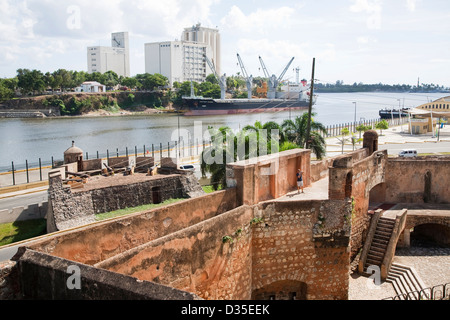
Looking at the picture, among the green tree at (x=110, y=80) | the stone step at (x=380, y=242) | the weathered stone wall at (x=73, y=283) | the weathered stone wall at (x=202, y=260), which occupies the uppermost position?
the green tree at (x=110, y=80)

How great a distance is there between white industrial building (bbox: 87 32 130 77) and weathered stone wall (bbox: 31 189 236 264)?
128 m

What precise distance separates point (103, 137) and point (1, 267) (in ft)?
163

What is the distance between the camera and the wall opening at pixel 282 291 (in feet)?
33.6

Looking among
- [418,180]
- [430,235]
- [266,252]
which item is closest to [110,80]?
[418,180]

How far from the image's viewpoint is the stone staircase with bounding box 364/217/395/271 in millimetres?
14172

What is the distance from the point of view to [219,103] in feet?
307

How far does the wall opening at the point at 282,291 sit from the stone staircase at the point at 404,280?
3.71m

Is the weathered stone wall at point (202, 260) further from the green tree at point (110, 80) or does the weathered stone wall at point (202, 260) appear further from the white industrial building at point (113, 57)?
the white industrial building at point (113, 57)

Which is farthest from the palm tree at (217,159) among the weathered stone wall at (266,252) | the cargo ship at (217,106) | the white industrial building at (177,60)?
the white industrial building at (177,60)

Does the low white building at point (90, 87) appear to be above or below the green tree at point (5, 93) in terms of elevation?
above

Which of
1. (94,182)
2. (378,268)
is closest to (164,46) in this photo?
(94,182)

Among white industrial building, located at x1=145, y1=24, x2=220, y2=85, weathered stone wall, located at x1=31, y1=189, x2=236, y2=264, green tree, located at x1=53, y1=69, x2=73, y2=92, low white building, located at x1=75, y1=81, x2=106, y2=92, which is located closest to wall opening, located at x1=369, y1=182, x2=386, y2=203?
weathered stone wall, located at x1=31, y1=189, x2=236, y2=264

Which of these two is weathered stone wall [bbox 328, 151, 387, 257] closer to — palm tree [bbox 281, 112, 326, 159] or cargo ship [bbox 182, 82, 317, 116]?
palm tree [bbox 281, 112, 326, 159]
